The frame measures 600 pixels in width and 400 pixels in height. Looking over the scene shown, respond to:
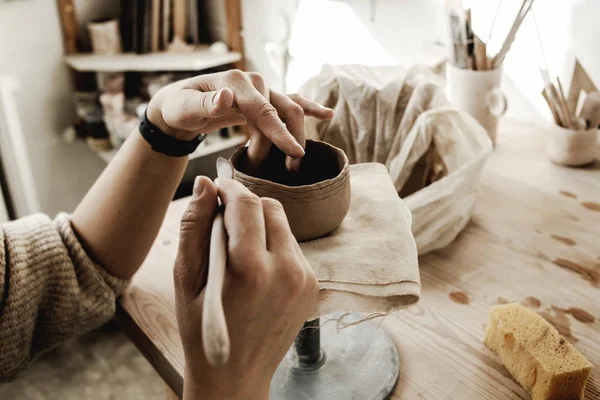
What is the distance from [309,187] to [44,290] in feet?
1.75

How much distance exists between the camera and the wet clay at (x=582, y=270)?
907 mm

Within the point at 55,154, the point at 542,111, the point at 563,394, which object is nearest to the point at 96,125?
the point at 55,154

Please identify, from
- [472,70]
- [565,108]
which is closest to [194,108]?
[472,70]

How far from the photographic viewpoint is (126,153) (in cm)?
95

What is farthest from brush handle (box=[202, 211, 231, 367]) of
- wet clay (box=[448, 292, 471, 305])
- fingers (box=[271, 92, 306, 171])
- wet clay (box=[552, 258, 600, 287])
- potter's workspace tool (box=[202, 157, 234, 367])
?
wet clay (box=[552, 258, 600, 287])

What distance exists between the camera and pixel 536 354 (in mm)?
698

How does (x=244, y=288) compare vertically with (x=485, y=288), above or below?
above

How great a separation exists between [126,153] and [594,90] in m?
0.98

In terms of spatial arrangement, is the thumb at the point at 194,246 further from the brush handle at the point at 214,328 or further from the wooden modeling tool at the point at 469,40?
the wooden modeling tool at the point at 469,40

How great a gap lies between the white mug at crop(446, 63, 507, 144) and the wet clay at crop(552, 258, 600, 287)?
0.42 meters

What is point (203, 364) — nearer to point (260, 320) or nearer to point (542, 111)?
point (260, 320)

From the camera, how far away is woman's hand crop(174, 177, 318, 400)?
52 cm

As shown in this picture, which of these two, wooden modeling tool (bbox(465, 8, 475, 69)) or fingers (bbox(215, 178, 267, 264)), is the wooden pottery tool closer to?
wooden modeling tool (bbox(465, 8, 475, 69))

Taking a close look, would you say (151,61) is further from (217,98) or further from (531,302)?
(531,302)
